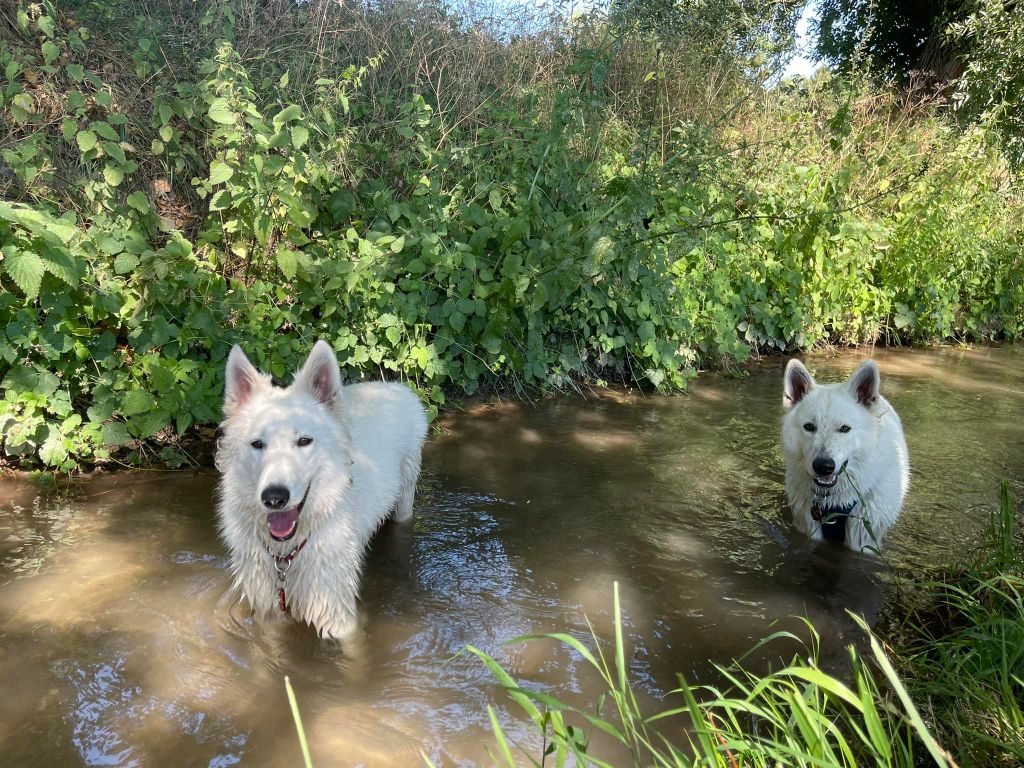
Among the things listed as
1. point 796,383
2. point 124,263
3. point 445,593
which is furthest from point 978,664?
point 124,263

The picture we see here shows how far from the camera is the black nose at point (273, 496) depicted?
9.21 feet

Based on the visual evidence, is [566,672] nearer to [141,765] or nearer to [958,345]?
[141,765]

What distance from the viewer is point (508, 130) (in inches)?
264

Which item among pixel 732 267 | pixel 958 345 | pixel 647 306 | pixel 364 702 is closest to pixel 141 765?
pixel 364 702

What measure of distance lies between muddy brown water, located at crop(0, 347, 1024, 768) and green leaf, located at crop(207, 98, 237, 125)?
2.44 metres

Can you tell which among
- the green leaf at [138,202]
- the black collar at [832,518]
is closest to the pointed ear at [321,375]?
the green leaf at [138,202]

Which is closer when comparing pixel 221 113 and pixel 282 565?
pixel 282 565

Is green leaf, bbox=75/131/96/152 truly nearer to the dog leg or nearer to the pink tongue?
the dog leg

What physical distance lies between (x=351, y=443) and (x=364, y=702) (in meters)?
1.31

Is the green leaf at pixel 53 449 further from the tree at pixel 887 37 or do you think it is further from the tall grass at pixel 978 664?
the tree at pixel 887 37

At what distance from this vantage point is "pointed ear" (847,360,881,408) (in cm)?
401

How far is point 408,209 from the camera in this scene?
227 inches

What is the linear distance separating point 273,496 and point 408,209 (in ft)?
11.6

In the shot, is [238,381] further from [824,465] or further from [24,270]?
[824,465]
